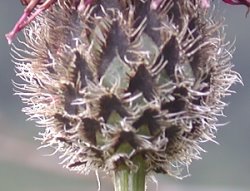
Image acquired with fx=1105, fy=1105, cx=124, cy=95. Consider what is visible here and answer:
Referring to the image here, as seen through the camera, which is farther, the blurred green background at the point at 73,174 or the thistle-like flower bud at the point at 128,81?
the blurred green background at the point at 73,174

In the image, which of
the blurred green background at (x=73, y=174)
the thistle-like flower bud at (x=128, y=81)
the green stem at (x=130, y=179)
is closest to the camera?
the thistle-like flower bud at (x=128, y=81)

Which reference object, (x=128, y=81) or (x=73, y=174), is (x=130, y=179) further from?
(x=73, y=174)

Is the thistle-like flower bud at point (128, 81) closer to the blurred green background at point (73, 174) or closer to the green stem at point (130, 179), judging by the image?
the green stem at point (130, 179)

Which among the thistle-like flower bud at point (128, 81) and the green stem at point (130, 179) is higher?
the thistle-like flower bud at point (128, 81)

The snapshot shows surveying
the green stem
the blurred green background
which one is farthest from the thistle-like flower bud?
the blurred green background

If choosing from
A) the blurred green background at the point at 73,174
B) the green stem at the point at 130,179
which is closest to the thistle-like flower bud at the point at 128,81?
the green stem at the point at 130,179

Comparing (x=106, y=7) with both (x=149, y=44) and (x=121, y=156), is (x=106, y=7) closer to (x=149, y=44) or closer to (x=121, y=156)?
(x=149, y=44)
